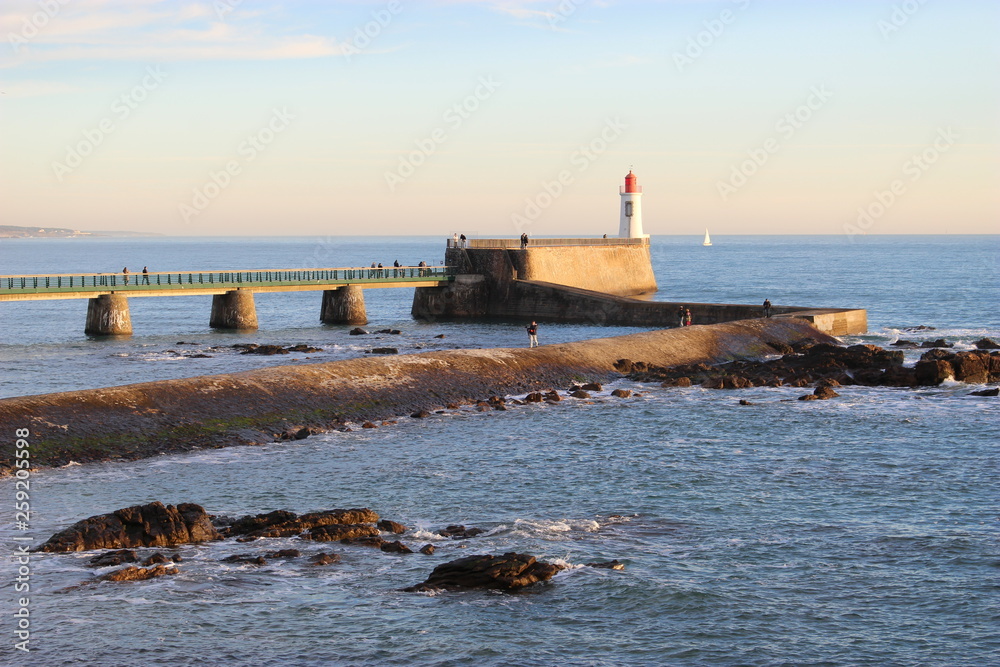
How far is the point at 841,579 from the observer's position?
55.2 ft

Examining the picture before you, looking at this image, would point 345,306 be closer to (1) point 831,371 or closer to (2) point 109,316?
(2) point 109,316

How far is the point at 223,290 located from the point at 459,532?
145ft

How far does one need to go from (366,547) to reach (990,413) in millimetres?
22074

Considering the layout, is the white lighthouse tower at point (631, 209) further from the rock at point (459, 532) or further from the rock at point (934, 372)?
the rock at point (459, 532)

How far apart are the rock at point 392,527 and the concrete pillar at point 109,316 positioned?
40463 millimetres

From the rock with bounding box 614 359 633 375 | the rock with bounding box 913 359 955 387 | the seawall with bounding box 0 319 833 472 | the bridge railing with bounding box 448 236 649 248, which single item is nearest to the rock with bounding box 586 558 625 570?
the seawall with bounding box 0 319 833 472

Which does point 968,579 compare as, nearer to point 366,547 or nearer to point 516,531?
point 516,531

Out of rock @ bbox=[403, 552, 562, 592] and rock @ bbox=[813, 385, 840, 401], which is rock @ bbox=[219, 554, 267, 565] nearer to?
rock @ bbox=[403, 552, 562, 592]

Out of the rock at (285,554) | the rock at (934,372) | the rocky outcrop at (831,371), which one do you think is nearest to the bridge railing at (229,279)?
the rocky outcrop at (831,371)

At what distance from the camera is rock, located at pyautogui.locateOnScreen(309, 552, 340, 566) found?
17.3 m

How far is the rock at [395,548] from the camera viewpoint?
17.9m

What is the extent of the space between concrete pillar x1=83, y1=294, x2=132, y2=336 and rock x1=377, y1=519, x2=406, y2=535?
40.5 meters

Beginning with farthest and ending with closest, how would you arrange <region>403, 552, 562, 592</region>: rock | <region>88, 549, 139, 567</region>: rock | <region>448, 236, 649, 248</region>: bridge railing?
<region>448, 236, 649, 248</region>: bridge railing → <region>88, 549, 139, 567</region>: rock → <region>403, 552, 562, 592</region>: rock

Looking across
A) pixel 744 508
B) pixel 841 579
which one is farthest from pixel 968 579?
pixel 744 508
